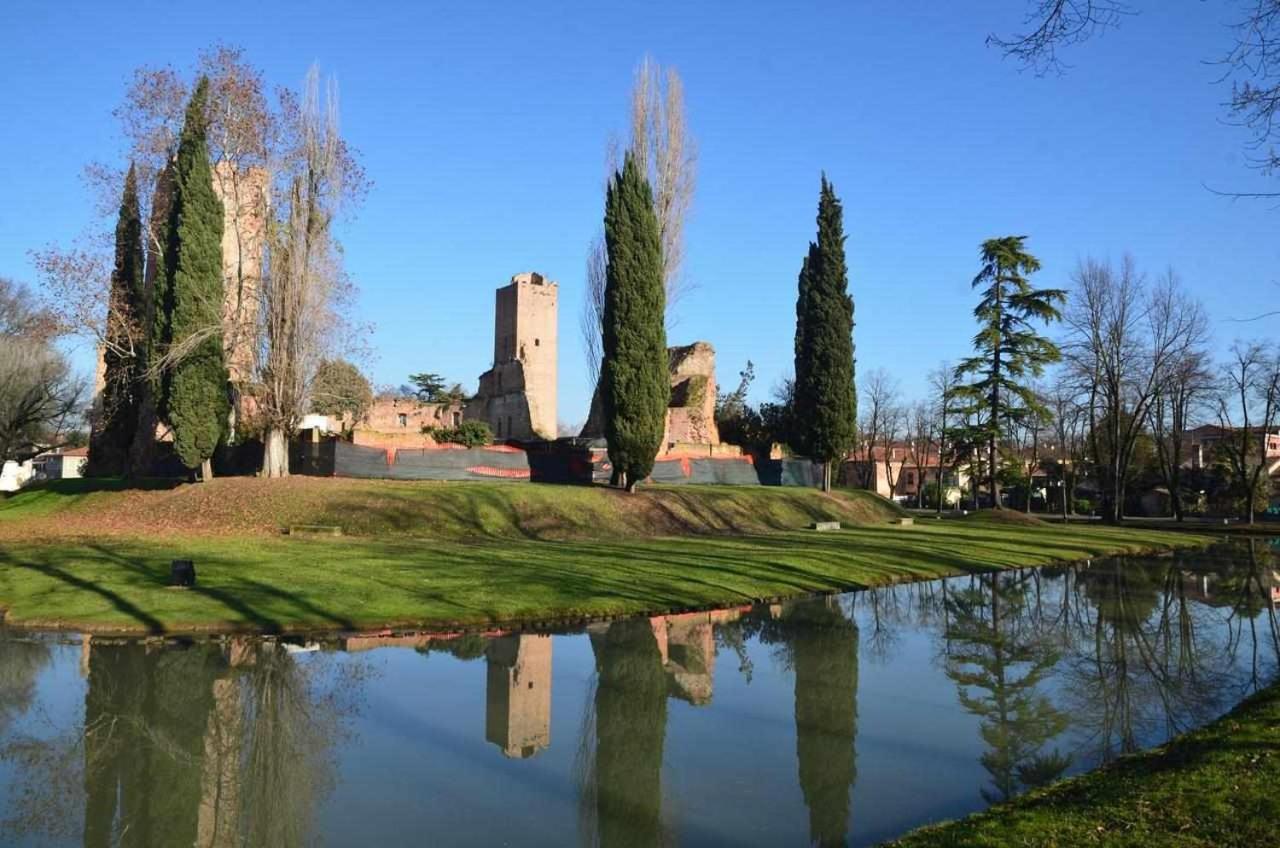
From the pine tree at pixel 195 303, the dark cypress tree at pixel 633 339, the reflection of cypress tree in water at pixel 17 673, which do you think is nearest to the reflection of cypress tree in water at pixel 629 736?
the reflection of cypress tree in water at pixel 17 673

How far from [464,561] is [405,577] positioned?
2154 mm

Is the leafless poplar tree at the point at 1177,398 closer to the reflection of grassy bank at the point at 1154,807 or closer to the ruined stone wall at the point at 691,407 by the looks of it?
the ruined stone wall at the point at 691,407

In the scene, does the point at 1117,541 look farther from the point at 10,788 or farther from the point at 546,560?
the point at 10,788

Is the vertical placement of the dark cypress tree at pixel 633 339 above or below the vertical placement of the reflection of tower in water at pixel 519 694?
above

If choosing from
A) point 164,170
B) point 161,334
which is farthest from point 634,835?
point 164,170

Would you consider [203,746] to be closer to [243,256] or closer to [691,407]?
[243,256]

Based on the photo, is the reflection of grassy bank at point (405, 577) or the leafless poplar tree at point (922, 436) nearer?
the reflection of grassy bank at point (405, 577)

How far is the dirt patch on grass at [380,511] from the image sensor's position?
21969 mm

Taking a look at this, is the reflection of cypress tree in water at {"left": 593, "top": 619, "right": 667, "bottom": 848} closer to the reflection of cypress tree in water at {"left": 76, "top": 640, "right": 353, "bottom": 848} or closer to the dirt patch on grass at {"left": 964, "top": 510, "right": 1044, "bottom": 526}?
the reflection of cypress tree in water at {"left": 76, "top": 640, "right": 353, "bottom": 848}

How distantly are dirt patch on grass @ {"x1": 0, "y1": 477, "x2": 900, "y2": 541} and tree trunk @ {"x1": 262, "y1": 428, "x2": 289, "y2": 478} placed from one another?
3.76ft

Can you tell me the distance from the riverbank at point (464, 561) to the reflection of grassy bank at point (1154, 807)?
336 inches

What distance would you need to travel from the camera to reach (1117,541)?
32.1m

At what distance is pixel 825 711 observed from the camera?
8.85 metres

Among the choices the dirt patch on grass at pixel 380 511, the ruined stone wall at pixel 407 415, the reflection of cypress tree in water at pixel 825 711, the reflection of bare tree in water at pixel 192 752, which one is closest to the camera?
the reflection of bare tree in water at pixel 192 752
